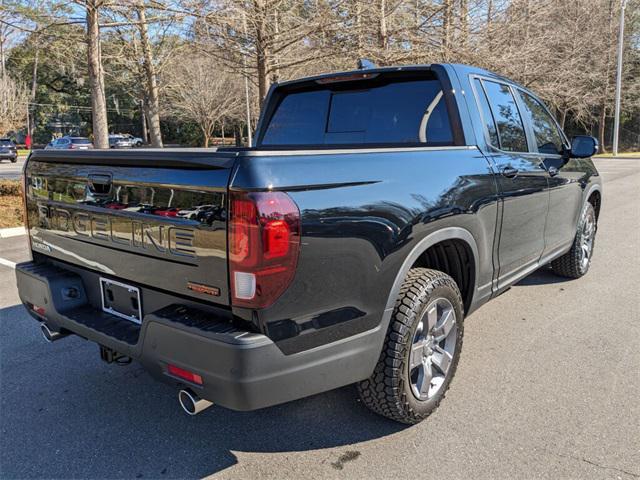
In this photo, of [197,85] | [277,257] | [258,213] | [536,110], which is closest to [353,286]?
[277,257]

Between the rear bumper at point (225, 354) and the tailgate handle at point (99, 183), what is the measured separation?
471 millimetres

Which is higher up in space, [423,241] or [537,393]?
[423,241]

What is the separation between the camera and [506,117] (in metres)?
3.96

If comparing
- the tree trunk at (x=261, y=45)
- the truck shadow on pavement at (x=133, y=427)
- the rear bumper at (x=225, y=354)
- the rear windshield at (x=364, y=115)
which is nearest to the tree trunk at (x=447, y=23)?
the tree trunk at (x=261, y=45)

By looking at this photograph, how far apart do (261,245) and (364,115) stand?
2.03 m

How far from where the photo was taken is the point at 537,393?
10.7 ft

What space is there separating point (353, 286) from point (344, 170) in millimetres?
523

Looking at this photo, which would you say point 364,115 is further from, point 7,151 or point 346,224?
point 7,151

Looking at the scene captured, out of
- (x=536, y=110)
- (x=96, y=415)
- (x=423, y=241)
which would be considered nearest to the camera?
(x=423, y=241)

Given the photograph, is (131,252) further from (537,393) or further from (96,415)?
(537,393)

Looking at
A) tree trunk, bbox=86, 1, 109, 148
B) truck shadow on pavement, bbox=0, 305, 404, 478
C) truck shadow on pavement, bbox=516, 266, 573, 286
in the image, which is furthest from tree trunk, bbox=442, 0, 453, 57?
truck shadow on pavement, bbox=0, 305, 404, 478

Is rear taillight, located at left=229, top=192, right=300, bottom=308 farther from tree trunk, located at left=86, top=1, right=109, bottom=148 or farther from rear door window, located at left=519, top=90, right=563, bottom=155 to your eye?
tree trunk, located at left=86, top=1, right=109, bottom=148

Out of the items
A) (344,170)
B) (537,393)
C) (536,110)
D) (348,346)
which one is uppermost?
(536,110)

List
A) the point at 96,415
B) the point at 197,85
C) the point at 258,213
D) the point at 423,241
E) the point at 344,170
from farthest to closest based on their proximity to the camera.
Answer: the point at 197,85
the point at 96,415
the point at 423,241
the point at 344,170
the point at 258,213
